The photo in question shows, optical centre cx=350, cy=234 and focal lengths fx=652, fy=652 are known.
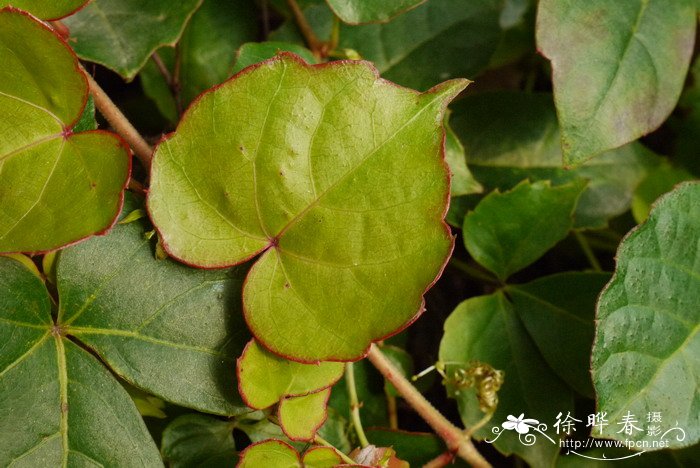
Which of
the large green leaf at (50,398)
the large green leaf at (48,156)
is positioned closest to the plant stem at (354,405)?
the large green leaf at (50,398)

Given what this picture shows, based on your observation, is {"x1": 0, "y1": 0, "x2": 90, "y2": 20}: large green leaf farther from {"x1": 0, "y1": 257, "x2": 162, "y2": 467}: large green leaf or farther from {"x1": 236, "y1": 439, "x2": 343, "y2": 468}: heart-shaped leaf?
{"x1": 236, "y1": 439, "x2": 343, "y2": 468}: heart-shaped leaf

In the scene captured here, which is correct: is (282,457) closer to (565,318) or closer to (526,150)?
(565,318)

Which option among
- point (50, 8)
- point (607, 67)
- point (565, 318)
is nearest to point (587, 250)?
point (565, 318)

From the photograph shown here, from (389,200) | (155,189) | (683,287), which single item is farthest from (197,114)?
(683,287)

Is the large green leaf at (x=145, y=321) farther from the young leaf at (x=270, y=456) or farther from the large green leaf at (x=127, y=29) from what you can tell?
the large green leaf at (x=127, y=29)

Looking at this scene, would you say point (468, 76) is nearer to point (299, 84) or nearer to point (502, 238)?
point (502, 238)

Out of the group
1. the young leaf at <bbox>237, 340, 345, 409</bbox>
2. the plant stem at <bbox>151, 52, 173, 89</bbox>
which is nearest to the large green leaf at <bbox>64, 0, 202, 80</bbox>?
the plant stem at <bbox>151, 52, 173, 89</bbox>

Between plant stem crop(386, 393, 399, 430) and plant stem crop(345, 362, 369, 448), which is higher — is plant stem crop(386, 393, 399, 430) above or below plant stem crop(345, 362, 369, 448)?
below
